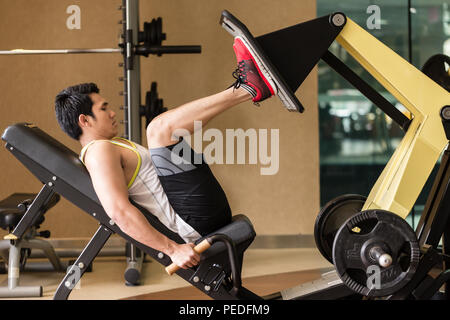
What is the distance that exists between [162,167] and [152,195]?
5.7 inches

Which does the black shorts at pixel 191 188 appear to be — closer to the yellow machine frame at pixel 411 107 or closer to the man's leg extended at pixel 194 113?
the man's leg extended at pixel 194 113

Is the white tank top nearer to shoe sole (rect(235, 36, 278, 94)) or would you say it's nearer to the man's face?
the man's face

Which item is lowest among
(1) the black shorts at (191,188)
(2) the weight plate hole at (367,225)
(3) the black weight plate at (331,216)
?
(3) the black weight plate at (331,216)

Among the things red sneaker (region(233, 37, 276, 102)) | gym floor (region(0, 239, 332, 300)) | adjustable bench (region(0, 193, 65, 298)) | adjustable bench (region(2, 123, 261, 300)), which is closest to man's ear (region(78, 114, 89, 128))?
adjustable bench (region(2, 123, 261, 300))

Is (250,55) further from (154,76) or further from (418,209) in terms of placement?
(418,209)

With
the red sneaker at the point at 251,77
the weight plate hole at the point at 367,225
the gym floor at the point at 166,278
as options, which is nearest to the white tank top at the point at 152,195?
the red sneaker at the point at 251,77

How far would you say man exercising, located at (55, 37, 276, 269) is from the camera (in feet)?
6.16

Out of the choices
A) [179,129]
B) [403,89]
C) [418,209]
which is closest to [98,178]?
[179,129]

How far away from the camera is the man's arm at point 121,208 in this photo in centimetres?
188

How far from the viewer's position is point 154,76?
415 cm

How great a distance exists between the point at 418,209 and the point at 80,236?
2405 millimetres

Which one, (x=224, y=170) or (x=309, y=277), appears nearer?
(x=309, y=277)

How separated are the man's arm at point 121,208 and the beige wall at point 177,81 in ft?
7.31

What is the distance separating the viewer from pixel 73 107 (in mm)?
2092
